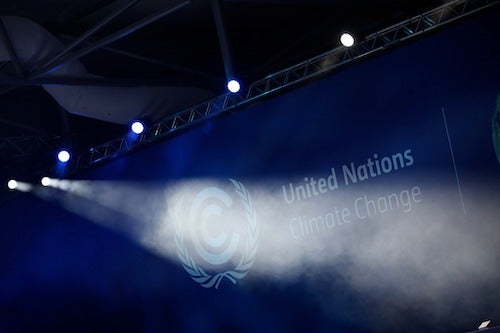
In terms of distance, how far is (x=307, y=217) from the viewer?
330 inches

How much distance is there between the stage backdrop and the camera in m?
7.20

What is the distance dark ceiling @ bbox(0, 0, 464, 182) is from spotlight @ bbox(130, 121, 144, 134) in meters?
0.49

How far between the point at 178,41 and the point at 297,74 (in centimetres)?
245

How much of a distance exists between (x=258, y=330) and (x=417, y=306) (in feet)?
6.17

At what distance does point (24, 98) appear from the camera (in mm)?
11273

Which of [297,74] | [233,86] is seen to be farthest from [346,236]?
[233,86]

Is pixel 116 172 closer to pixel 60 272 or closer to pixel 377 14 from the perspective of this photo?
pixel 60 272

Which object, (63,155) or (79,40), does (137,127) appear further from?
(79,40)

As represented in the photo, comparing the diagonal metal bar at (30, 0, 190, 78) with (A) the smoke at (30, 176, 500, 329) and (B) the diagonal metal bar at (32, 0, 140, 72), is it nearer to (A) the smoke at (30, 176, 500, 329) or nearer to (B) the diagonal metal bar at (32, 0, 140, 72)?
(B) the diagonal metal bar at (32, 0, 140, 72)

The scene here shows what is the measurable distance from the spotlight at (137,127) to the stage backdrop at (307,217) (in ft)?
0.91

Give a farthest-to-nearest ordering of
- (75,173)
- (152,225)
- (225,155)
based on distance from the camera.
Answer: (75,173) → (152,225) → (225,155)

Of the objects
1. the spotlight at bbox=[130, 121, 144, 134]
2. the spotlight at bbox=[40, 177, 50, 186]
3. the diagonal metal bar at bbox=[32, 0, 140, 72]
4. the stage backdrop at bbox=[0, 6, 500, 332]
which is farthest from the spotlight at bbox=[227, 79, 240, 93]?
the spotlight at bbox=[40, 177, 50, 186]

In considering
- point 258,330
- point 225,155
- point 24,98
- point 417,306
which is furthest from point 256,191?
point 24,98

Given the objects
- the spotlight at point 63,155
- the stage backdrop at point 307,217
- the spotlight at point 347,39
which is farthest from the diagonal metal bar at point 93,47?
the spotlight at point 347,39
